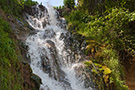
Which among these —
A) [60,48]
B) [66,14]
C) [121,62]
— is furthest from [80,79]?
[66,14]

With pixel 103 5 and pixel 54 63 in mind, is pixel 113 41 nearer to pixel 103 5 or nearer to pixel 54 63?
pixel 103 5

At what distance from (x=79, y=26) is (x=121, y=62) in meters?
5.83

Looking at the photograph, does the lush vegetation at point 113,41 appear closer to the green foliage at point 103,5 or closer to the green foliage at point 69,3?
the green foliage at point 103,5

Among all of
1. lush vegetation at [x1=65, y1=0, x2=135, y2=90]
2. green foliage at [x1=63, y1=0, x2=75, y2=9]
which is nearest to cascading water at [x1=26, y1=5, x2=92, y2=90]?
lush vegetation at [x1=65, y1=0, x2=135, y2=90]

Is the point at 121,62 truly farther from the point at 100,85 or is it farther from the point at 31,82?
the point at 31,82

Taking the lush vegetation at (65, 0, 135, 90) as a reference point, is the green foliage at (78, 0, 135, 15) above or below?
above

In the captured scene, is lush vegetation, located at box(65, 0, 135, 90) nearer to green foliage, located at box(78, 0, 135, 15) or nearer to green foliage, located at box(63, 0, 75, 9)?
green foliage, located at box(78, 0, 135, 15)

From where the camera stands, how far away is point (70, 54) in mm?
8492

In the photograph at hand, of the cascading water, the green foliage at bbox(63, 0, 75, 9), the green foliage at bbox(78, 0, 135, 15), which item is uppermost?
the green foliage at bbox(63, 0, 75, 9)

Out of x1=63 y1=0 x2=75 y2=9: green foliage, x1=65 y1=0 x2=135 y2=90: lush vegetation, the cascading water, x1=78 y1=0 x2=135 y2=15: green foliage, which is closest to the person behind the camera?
the cascading water

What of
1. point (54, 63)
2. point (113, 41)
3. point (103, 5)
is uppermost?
point (103, 5)

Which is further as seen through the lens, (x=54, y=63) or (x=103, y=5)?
(x=103, y=5)

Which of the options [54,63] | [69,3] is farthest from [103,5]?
[69,3]

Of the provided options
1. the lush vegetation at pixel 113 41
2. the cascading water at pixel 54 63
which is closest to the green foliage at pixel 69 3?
the cascading water at pixel 54 63
